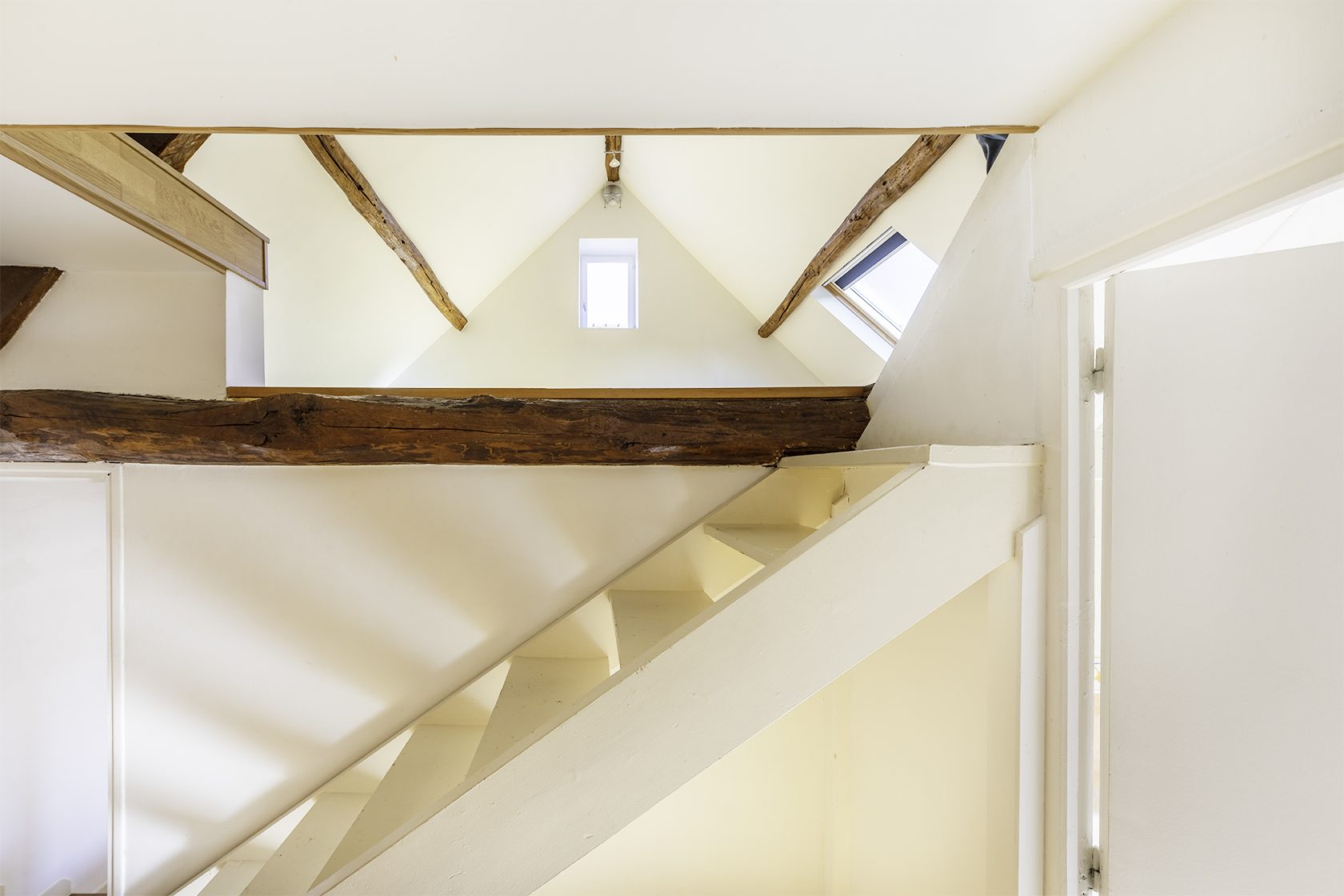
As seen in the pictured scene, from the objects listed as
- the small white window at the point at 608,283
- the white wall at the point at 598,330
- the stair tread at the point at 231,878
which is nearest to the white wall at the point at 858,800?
the stair tread at the point at 231,878

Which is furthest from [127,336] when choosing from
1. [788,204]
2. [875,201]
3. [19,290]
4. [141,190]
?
[875,201]

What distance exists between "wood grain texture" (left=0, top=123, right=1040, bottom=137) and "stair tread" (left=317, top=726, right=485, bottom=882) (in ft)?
4.18

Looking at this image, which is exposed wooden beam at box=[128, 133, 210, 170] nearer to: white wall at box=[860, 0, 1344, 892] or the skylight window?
white wall at box=[860, 0, 1344, 892]

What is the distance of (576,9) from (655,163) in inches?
97.8

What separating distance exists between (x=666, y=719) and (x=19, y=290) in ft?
8.66

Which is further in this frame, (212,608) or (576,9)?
(212,608)

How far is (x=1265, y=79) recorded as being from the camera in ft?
1.88

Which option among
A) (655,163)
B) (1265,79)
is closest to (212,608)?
(1265,79)

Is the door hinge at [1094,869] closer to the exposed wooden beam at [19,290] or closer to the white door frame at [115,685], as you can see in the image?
the white door frame at [115,685]

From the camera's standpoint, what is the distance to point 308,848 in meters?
1.47

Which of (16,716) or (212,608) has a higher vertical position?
(212,608)

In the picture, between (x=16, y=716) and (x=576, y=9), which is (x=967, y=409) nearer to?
(x=576, y=9)

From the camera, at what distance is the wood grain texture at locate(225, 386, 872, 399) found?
62.2 inches

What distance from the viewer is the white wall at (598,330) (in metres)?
3.35
